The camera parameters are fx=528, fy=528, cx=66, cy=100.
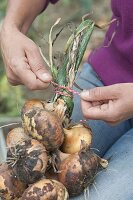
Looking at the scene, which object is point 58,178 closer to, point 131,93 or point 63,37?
point 131,93

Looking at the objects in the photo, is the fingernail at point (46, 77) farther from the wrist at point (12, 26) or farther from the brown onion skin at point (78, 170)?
the wrist at point (12, 26)

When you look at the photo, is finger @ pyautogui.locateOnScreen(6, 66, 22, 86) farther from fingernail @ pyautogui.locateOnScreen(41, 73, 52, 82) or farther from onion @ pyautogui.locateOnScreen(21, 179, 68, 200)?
onion @ pyautogui.locateOnScreen(21, 179, 68, 200)

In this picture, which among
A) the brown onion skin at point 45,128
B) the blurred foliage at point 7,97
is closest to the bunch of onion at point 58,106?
the brown onion skin at point 45,128

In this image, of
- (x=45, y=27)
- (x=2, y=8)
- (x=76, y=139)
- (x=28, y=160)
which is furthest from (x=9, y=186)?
(x=45, y=27)

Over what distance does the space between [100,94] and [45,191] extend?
0.33 metres

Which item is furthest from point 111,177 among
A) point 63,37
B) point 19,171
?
point 63,37

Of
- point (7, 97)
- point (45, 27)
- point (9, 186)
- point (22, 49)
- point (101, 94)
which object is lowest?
point (7, 97)

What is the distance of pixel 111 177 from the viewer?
1571mm

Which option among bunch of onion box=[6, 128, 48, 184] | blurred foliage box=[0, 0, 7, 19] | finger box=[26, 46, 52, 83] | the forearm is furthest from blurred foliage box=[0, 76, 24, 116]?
bunch of onion box=[6, 128, 48, 184]

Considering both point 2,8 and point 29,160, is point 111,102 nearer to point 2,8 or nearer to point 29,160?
point 29,160

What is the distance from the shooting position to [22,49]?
1747 millimetres

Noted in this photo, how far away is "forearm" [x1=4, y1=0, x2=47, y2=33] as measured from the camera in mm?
1908

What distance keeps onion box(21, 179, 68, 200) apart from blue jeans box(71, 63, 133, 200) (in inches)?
4.2

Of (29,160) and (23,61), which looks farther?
(23,61)
